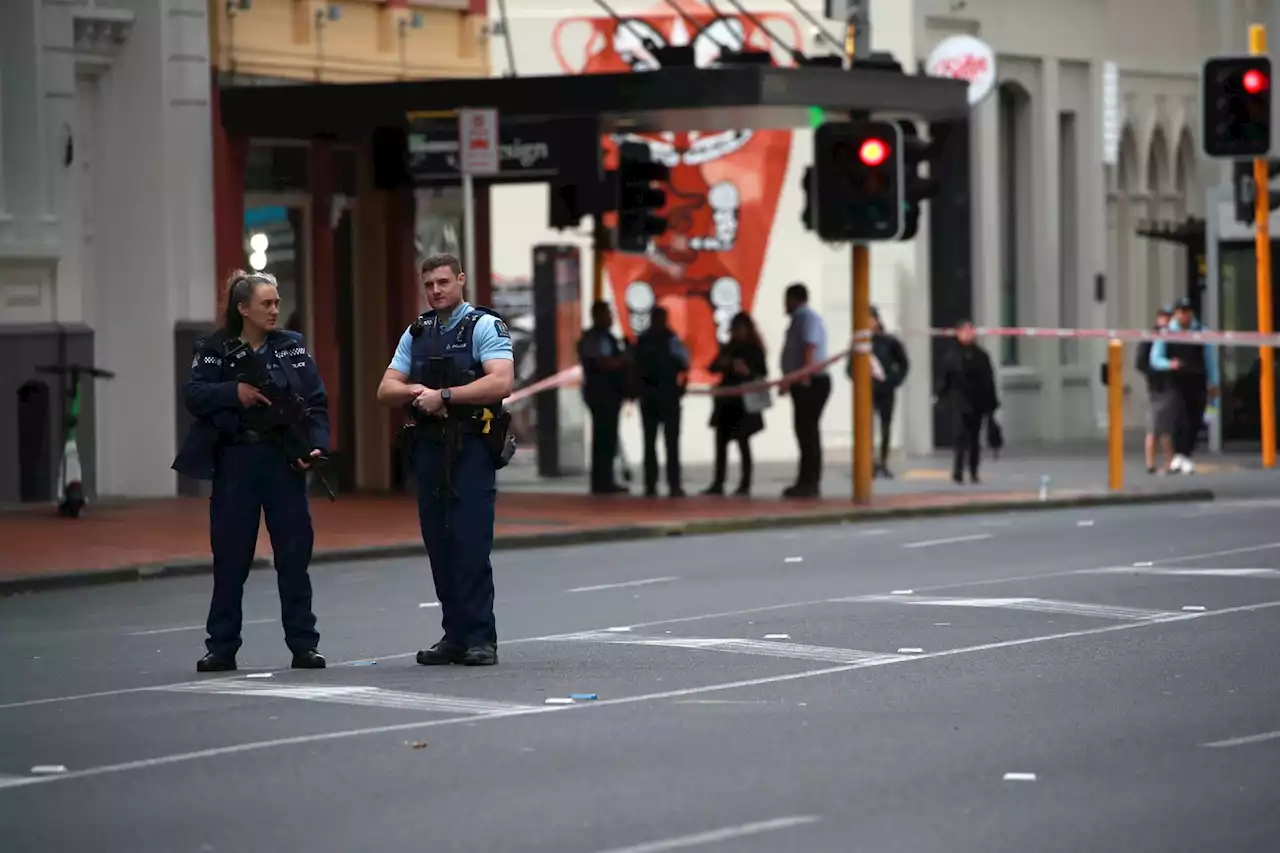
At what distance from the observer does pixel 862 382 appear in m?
25.4

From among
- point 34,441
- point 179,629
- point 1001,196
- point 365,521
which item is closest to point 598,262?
point 365,521

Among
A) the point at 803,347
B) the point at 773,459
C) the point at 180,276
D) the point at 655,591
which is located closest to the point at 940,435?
the point at 773,459

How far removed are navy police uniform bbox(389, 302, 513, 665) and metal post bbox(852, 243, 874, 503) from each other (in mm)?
12381

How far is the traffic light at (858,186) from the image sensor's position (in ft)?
81.6

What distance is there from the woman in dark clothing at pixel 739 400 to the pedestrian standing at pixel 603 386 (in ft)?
2.97

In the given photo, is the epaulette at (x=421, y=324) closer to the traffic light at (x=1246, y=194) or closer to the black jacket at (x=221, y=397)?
the black jacket at (x=221, y=397)

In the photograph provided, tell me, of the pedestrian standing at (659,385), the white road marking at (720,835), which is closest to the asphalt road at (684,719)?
the white road marking at (720,835)

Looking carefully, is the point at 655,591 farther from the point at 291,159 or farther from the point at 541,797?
the point at 291,159

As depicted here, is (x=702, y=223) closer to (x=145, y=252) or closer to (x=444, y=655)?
(x=145, y=252)

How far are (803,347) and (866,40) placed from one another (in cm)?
298

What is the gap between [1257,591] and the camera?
16.6m

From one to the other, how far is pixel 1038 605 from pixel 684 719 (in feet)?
16.8

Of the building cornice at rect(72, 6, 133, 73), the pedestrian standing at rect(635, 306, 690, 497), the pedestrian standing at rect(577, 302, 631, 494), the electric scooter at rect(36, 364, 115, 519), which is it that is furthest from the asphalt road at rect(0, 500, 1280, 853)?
the pedestrian standing at rect(577, 302, 631, 494)

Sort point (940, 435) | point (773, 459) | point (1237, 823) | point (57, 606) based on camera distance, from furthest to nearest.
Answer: point (940, 435) → point (773, 459) → point (57, 606) → point (1237, 823)
